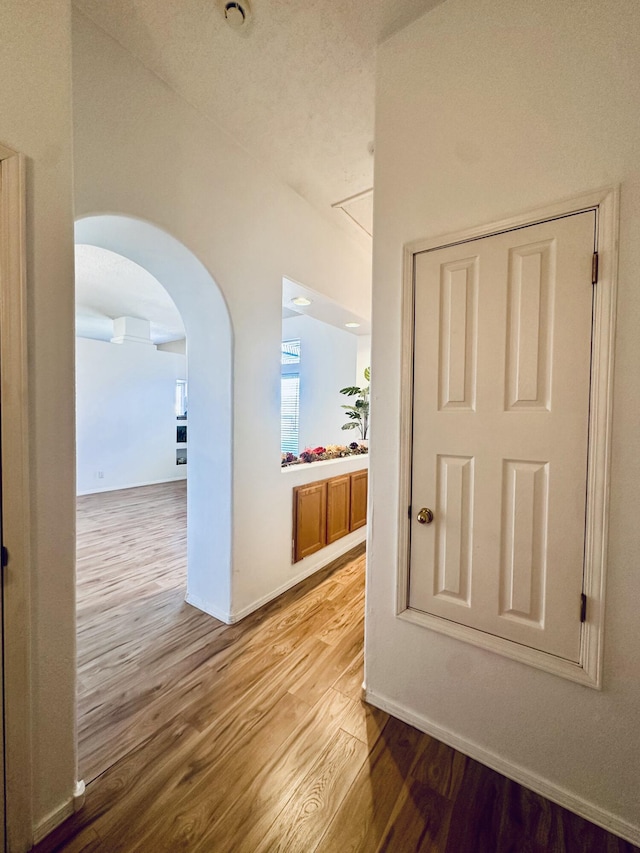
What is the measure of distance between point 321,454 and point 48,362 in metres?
2.57

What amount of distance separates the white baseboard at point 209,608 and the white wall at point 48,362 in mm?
1141

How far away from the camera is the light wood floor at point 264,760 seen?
116 centimetres

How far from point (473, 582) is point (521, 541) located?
264 millimetres

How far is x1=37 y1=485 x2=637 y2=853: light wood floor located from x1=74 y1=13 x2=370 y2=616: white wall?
1.72ft

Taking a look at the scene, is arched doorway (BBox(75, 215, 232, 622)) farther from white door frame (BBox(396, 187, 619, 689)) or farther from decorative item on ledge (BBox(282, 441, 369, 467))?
white door frame (BBox(396, 187, 619, 689))

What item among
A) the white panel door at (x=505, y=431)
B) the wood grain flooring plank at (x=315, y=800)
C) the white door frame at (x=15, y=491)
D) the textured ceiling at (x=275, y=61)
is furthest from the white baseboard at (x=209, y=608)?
the textured ceiling at (x=275, y=61)

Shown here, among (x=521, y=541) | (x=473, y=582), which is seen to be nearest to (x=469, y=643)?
(x=473, y=582)

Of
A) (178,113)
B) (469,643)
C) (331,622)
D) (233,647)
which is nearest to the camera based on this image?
(469,643)

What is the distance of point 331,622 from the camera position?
235 cm

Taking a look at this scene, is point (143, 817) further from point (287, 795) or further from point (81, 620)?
point (81, 620)

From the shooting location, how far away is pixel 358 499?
3.72m

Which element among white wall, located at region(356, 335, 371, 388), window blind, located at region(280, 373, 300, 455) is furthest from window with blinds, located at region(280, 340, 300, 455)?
white wall, located at region(356, 335, 371, 388)

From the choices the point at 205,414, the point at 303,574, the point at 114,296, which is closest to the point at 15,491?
the point at 205,414

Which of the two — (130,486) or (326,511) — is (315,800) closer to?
(326,511)
